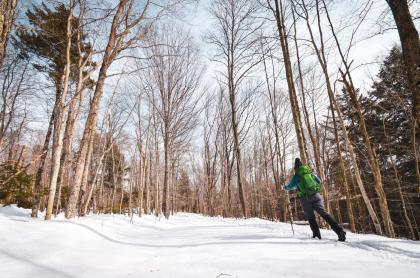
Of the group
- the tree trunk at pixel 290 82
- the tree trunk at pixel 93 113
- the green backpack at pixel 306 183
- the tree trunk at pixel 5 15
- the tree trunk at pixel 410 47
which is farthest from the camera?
the tree trunk at pixel 290 82

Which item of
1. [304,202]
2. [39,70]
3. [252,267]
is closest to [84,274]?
[252,267]

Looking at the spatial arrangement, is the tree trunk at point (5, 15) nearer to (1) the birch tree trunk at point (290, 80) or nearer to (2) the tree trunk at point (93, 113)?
(2) the tree trunk at point (93, 113)

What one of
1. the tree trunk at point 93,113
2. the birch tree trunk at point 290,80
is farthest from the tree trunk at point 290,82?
the tree trunk at point 93,113

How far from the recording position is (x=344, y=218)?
24.3 meters

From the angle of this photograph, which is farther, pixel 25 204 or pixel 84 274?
pixel 25 204

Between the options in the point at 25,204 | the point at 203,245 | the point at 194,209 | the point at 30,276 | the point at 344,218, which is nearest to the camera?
the point at 30,276

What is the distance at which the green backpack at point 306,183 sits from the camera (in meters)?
4.59

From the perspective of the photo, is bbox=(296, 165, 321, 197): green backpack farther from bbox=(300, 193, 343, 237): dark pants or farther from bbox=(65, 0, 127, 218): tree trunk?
bbox=(65, 0, 127, 218): tree trunk

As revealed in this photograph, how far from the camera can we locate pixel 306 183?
15.2ft

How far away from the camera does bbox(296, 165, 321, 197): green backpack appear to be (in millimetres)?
4594

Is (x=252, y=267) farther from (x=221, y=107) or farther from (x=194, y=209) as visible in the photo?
(x=194, y=209)

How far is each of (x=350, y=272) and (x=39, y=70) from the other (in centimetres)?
1183

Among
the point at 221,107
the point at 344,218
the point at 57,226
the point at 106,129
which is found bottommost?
the point at 344,218

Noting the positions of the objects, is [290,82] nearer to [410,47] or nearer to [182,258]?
[410,47]
